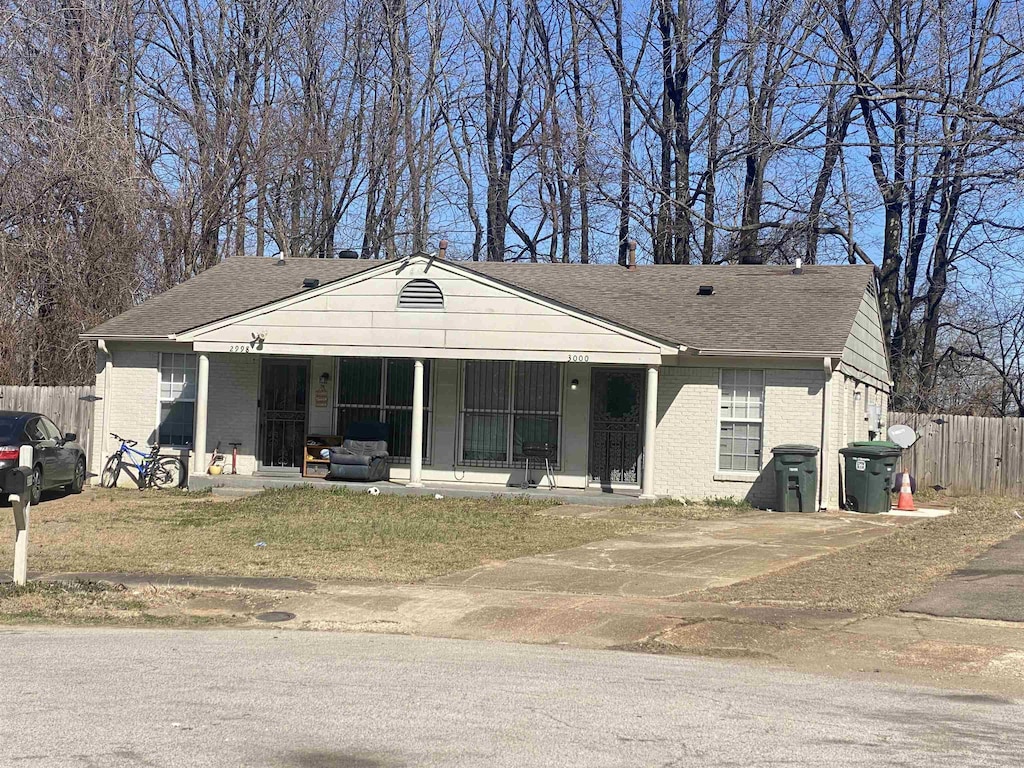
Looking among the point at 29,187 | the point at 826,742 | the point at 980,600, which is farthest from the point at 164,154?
the point at 826,742

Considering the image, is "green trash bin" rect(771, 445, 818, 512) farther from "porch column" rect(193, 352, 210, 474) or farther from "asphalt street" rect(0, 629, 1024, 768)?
"asphalt street" rect(0, 629, 1024, 768)

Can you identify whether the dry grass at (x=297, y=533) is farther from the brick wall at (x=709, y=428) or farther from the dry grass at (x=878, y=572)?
the dry grass at (x=878, y=572)

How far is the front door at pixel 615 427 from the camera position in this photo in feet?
69.2

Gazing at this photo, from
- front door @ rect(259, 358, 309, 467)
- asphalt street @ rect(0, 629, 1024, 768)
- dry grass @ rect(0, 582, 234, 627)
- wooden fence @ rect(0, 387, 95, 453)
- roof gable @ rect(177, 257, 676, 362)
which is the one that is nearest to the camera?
asphalt street @ rect(0, 629, 1024, 768)

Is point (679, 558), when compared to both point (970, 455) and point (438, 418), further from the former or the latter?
point (970, 455)

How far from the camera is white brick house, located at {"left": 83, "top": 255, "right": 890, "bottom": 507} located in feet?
64.9

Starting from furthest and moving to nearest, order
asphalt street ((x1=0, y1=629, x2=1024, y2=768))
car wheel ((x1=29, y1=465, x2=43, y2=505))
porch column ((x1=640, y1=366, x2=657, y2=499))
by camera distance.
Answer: porch column ((x1=640, y1=366, x2=657, y2=499))
car wheel ((x1=29, y1=465, x2=43, y2=505))
asphalt street ((x1=0, y1=629, x2=1024, y2=768))

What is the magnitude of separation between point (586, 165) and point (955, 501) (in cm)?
1657

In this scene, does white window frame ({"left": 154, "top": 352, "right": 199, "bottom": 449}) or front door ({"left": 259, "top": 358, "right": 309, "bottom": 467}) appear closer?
front door ({"left": 259, "top": 358, "right": 309, "bottom": 467})

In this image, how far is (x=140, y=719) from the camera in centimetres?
629

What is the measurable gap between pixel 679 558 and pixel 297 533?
508 centimetres

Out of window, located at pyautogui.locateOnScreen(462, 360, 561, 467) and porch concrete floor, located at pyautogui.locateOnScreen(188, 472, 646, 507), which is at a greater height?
window, located at pyautogui.locateOnScreen(462, 360, 561, 467)

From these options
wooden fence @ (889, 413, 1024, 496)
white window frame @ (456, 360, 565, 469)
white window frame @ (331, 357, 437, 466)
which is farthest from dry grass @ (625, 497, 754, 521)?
wooden fence @ (889, 413, 1024, 496)

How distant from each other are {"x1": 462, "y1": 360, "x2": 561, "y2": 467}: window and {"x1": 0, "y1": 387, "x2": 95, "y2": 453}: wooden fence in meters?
8.26
